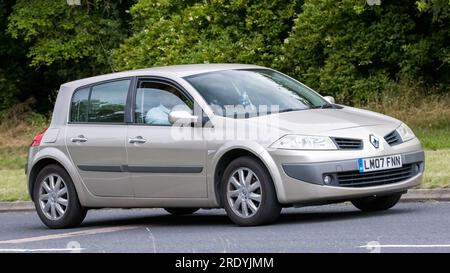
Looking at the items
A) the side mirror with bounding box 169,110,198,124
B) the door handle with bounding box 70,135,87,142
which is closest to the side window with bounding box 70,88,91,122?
the door handle with bounding box 70,135,87,142

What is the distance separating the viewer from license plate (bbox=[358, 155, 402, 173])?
11906mm

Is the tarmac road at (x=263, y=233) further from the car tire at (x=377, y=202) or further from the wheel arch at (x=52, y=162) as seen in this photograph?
the wheel arch at (x=52, y=162)

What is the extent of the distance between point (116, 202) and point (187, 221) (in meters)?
0.87

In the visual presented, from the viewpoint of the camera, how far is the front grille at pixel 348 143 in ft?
38.9

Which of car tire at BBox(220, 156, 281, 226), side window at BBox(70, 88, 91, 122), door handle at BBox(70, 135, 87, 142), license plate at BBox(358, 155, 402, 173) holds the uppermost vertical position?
side window at BBox(70, 88, 91, 122)

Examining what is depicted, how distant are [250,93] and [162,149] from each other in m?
1.04

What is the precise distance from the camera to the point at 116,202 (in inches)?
520

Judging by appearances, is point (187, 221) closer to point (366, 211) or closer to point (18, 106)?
point (366, 211)

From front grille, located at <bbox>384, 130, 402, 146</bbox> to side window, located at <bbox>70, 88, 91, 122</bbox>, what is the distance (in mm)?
3348

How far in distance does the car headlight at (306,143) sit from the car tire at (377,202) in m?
1.36

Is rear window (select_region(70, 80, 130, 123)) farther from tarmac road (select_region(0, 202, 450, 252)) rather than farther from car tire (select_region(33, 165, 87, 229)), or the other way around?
tarmac road (select_region(0, 202, 450, 252))

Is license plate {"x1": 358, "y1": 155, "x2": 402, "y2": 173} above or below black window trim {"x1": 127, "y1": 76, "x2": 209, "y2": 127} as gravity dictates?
below

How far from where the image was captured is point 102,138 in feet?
43.4

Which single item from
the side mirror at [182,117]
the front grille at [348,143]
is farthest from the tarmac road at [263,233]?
the side mirror at [182,117]
